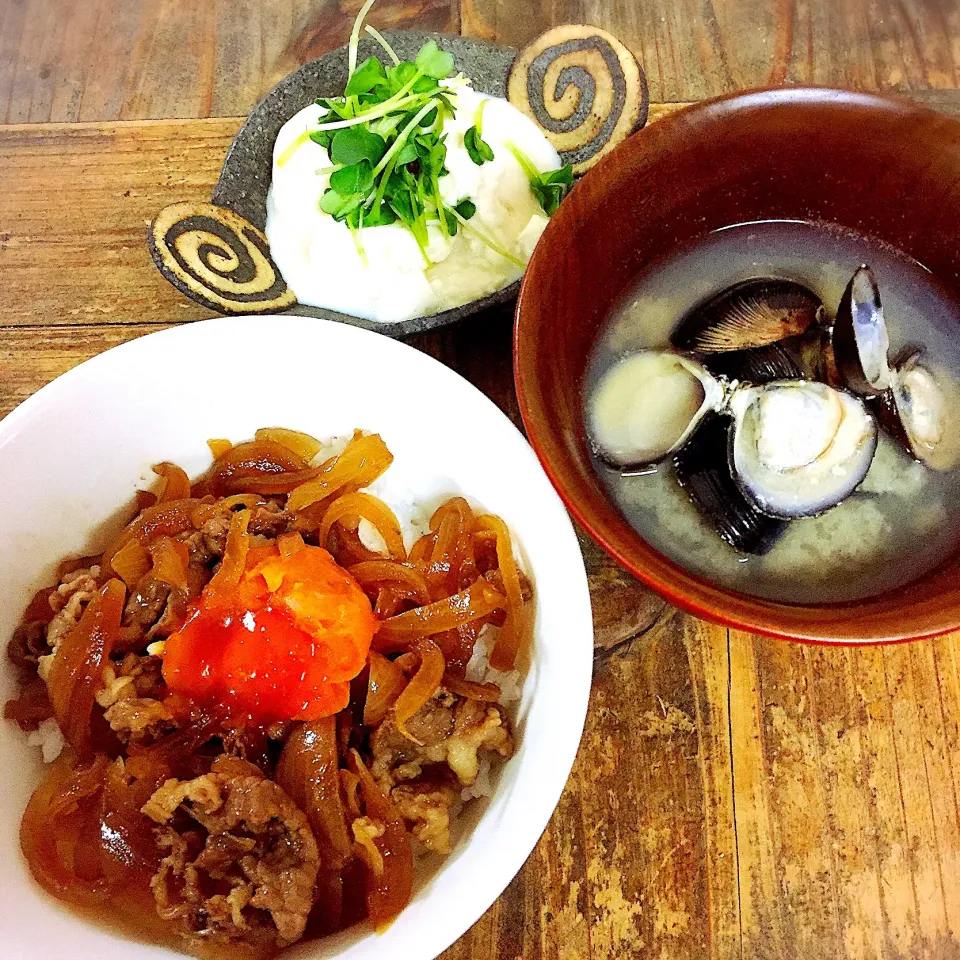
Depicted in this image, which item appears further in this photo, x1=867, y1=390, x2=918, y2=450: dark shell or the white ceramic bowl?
x1=867, y1=390, x2=918, y2=450: dark shell

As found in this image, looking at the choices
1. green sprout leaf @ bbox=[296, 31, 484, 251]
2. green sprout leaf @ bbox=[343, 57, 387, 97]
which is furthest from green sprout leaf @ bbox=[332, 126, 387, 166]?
green sprout leaf @ bbox=[343, 57, 387, 97]

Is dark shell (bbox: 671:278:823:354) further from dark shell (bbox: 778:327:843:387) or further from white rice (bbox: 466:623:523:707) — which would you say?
white rice (bbox: 466:623:523:707)

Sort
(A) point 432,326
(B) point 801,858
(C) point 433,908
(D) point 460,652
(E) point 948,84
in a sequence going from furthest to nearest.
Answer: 1. (E) point 948,84
2. (A) point 432,326
3. (B) point 801,858
4. (D) point 460,652
5. (C) point 433,908

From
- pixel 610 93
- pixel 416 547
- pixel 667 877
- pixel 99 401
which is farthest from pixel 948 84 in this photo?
pixel 99 401

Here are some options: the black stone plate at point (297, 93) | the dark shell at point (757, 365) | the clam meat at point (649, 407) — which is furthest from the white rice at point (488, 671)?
the black stone plate at point (297, 93)

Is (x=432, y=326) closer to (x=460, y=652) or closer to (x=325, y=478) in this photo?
(x=325, y=478)

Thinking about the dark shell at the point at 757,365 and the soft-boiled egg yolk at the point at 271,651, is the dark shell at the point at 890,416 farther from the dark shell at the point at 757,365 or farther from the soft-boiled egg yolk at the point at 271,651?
the soft-boiled egg yolk at the point at 271,651
